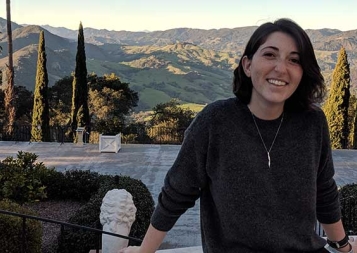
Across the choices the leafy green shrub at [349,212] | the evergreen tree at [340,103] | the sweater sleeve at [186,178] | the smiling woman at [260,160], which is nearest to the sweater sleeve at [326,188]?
the smiling woman at [260,160]

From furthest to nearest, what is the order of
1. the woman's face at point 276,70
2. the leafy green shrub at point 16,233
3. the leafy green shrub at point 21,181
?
1. the leafy green shrub at point 21,181
2. the leafy green shrub at point 16,233
3. the woman's face at point 276,70

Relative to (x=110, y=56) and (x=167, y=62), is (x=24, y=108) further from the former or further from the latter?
(x=110, y=56)

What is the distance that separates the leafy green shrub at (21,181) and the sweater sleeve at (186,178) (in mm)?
6650

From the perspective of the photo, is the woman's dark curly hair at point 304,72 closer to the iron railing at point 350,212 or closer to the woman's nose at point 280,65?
the woman's nose at point 280,65

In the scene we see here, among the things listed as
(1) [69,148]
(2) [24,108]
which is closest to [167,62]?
(2) [24,108]

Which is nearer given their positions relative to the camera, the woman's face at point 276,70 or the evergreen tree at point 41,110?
the woman's face at point 276,70

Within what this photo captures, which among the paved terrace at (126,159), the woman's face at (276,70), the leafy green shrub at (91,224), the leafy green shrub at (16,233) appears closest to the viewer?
the woman's face at (276,70)

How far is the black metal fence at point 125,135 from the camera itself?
1575 cm

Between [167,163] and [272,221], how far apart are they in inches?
411

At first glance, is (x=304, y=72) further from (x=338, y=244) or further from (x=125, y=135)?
(x=125, y=135)

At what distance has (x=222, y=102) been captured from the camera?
4.25ft

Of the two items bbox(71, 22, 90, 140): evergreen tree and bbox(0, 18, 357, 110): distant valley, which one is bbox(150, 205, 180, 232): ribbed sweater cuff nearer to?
bbox(71, 22, 90, 140): evergreen tree

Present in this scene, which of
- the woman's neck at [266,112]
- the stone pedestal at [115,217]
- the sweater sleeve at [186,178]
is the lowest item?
the stone pedestal at [115,217]

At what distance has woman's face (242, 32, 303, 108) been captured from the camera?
122 cm
